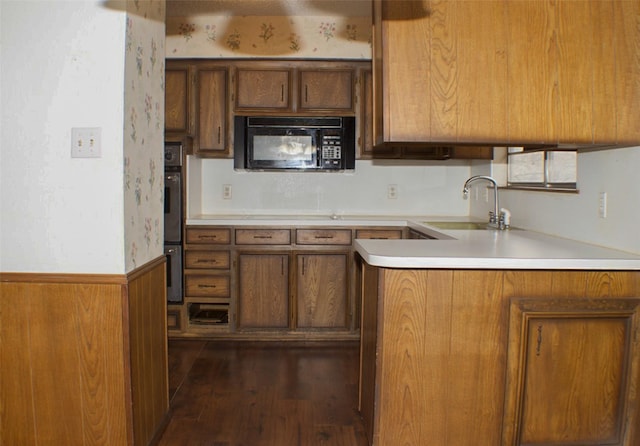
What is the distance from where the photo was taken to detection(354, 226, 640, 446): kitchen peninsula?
1.80m

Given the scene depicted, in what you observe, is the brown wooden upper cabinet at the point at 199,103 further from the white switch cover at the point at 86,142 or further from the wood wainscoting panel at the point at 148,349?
the white switch cover at the point at 86,142

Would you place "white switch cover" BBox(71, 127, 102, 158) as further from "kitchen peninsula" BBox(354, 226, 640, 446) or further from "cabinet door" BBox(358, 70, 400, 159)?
"cabinet door" BBox(358, 70, 400, 159)

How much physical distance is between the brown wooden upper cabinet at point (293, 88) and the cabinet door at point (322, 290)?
3.74 feet

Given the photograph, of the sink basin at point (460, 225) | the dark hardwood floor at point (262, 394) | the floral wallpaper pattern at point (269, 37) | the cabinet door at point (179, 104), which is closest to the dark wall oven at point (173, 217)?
the cabinet door at point (179, 104)

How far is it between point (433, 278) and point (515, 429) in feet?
2.15

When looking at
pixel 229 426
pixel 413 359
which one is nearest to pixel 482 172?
pixel 413 359

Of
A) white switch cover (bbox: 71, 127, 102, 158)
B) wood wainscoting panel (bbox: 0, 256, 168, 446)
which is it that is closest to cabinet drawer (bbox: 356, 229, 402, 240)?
wood wainscoting panel (bbox: 0, 256, 168, 446)

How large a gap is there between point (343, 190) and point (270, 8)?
5.00ft

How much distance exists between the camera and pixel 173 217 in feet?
11.5

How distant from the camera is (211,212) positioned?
4066 millimetres

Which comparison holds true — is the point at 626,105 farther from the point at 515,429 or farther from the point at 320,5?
the point at 320,5

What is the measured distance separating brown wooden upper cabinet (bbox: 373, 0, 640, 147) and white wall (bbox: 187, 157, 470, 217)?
2195 millimetres

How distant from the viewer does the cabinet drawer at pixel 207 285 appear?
3541 millimetres

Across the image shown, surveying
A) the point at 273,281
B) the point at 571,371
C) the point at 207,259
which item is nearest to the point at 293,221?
the point at 273,281
